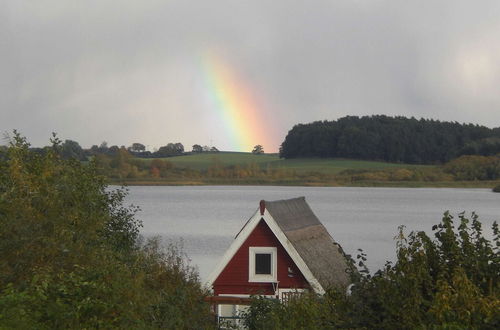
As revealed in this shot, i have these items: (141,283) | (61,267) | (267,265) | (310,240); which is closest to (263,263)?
(267,265)

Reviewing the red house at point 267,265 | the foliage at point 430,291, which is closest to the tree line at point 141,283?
the foliage at point 430,291

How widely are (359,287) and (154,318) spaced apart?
6.09 m

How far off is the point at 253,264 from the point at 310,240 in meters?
2.71

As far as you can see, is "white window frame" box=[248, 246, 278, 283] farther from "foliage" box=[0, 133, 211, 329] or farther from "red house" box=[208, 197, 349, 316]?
"foliage" box=[0, 133, 211, 329]

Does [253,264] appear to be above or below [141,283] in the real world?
below

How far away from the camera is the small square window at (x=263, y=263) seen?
2842 centimetres

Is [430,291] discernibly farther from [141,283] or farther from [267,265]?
[267,265]

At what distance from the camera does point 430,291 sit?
12.5 metres

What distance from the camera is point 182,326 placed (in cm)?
1944

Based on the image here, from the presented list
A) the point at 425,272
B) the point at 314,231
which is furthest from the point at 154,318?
the point at 314,231

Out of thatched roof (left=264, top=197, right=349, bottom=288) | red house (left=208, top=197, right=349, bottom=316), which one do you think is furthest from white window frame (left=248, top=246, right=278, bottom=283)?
thatched roof (left=264, top=197, right=349, bottom=288)

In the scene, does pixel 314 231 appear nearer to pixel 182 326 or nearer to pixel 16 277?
pixel 182 326

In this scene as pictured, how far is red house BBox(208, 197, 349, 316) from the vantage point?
27.8 meters

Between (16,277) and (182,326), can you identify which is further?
(182,326)
